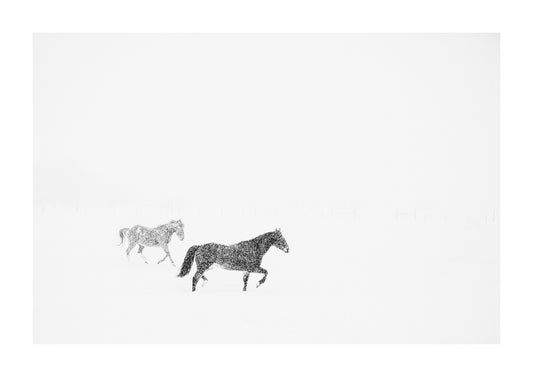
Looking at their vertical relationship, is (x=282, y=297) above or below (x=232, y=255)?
below

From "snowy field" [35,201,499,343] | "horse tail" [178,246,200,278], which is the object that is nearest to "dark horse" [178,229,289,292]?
"horse tail" [178,246,200,278]

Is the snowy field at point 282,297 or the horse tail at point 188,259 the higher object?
the horse tail at point 188,259

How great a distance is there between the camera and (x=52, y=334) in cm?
883

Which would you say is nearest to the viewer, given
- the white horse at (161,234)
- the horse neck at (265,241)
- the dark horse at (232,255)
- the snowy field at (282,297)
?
the snowy field at (282,297)

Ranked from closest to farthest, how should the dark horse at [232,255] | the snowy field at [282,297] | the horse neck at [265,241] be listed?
1. the snowy field at [282,297]
2. the dark horse at [232,255]
3. the horse neck at [265,241]

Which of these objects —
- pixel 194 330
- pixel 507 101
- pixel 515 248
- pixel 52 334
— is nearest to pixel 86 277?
pixel 52 334

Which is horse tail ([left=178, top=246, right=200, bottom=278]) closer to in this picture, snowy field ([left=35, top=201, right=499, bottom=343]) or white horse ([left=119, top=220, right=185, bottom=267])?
snowy field ([left=35, top=201, right=499, bottom=343])

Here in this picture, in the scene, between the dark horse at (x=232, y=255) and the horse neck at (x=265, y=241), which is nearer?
the dark horse at (x=232, y=255)

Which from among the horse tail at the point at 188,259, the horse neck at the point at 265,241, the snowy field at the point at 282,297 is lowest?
the snowy field at the point at 282,297

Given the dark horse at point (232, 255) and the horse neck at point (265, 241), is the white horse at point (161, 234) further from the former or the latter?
the horse neck at point (265, 241)

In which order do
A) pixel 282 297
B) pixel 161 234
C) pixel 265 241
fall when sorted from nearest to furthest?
pixel 265 241 < pixel 282 297 < pixel 161 234

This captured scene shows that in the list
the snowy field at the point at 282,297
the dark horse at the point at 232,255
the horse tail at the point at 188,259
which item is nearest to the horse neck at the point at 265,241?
the dark horse at the point at 232,255

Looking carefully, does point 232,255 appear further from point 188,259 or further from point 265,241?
point 188,259

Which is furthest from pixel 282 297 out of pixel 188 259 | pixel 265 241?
pixel 188 259
